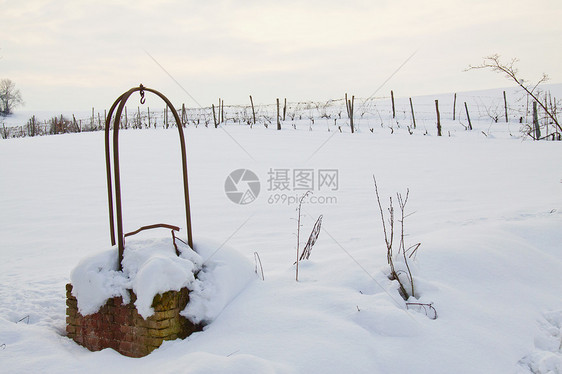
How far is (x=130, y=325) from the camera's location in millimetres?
2365

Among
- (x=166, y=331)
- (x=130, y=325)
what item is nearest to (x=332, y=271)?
(x=166, y=331)

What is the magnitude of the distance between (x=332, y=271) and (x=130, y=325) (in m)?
1.33

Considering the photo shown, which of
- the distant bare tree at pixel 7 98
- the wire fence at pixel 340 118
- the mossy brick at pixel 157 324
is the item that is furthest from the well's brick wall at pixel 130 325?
the distant bare tree at pixel 7 98

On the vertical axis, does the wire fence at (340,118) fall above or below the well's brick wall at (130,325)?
above

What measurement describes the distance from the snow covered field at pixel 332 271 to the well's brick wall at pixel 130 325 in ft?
0.20

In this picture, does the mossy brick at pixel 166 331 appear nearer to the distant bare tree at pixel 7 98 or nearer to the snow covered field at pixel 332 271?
the snow covered field at pixel 332 271

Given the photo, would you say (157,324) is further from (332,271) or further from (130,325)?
(332,271)

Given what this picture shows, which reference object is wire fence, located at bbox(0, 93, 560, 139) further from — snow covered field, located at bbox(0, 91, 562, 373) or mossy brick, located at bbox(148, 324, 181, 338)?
mossy brick, located at bbox(148, 324, 181, 338)

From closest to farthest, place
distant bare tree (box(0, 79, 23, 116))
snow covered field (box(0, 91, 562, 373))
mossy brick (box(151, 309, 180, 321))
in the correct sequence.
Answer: snow covered field (box(0, 91, 562, 373)) → mossy brick (box(151, 309, 180, 321)) → distant bare tree (box(0, 79, 23, 116))

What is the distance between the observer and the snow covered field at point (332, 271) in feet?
7.08

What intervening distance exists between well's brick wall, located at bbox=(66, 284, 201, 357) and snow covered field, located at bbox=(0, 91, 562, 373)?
62mm

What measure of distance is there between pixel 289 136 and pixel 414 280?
45.5ft

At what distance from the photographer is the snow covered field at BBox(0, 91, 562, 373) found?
2.16 meters

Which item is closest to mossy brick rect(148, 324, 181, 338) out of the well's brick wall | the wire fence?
the well's brick wall
